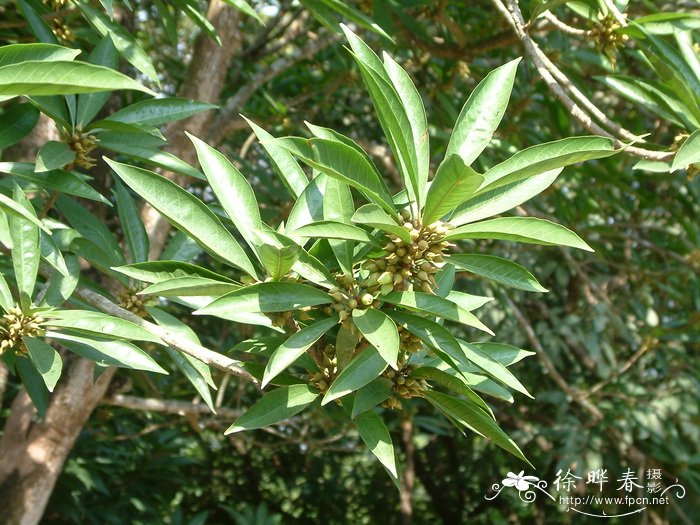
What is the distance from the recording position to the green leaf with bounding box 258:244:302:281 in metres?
1.19

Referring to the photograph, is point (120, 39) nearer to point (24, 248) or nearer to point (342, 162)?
point (24, 248)

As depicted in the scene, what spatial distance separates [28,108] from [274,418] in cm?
92

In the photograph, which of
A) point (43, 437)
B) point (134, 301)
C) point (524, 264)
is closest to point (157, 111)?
point (134, 301)

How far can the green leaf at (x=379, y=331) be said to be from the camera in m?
1.07

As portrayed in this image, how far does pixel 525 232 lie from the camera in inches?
45.7

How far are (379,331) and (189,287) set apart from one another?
29 centimetres

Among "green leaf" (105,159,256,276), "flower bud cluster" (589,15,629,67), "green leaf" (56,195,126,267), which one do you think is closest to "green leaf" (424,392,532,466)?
"green leaf" (105,159,256,276)

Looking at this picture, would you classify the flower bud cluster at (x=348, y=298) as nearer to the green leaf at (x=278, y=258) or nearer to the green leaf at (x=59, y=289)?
the green leaf at (x=278, y=258)

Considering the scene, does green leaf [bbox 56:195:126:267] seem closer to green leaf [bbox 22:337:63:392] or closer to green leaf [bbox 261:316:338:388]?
green leaf [bbox 22:337:63:392]

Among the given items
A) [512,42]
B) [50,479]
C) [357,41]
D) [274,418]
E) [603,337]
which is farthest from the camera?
[603,337]

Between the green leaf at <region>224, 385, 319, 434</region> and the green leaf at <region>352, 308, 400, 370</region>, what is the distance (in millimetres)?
164

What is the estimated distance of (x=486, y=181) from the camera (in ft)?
4.05

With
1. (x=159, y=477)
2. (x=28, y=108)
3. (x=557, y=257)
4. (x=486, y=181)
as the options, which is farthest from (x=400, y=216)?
(x=159, y=477)

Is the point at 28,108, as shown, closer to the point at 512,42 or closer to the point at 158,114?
the point at 158,114
